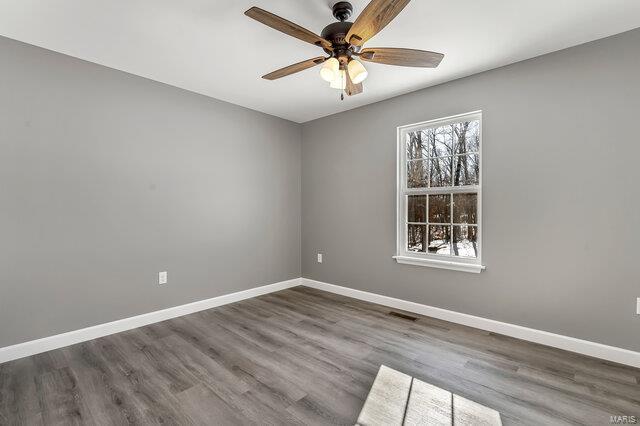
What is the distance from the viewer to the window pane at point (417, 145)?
3393 mm

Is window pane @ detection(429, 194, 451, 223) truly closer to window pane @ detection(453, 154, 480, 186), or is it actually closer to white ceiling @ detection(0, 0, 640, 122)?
window pane @ detection(453, 154, 480, 186)

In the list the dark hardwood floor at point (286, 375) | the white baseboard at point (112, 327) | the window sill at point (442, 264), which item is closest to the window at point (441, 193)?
the window sill at point (442, 264)

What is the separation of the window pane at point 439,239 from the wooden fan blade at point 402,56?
176 cm

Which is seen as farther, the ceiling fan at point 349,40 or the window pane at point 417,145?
the window pane at point 417,145

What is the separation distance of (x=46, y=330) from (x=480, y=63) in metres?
4.42

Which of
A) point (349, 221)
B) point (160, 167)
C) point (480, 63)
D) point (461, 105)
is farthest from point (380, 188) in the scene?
point (160, 167)

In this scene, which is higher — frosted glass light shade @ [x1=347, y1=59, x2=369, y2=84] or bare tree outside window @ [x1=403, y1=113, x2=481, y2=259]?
frosted glass light shade @ [x1=347, y1=59, x2=369, y2=84]

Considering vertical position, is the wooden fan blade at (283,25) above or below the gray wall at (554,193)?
above

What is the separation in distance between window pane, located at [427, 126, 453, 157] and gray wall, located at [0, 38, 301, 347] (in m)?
2.18

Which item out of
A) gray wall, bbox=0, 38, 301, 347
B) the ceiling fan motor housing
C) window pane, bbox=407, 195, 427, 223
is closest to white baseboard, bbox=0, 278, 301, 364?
gray wall, bbox=0, 38, 301, 347

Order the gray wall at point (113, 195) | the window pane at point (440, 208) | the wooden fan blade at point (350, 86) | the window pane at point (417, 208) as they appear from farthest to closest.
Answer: the window pane at point (417, 208), the window pane at point (440, 208), the gray wall at point (113, 195), the wooden fan blade at point (350, 86)

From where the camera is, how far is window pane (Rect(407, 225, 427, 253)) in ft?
11.1

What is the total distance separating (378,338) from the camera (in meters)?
2.68

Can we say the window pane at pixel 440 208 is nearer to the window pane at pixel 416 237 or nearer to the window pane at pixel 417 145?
the window pane at pixel 416 237
